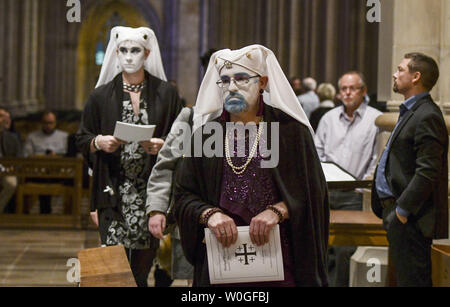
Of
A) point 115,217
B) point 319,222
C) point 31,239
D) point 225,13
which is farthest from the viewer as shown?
point 225,13

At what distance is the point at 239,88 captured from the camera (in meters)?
3.73

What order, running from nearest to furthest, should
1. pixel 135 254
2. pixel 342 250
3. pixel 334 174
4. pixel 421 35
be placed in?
1. pixel 135 254
2. pixel 334 174
3. pixel 421 35
4. pixel 342 250

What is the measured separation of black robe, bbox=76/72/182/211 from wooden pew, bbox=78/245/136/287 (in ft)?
4.80

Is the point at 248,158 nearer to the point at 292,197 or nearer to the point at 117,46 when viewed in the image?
the point at 292,197

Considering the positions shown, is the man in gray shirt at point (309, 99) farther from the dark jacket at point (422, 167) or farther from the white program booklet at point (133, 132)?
the white program booklet at point (133, 132)

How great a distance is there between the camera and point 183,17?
3372 cm

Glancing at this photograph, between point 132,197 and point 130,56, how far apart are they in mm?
788

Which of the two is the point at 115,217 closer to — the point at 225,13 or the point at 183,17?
the point at 225,13

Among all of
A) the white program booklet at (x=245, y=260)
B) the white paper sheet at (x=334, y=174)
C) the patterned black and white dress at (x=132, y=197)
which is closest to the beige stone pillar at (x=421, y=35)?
the white paper sheet at (x=334, y=174)

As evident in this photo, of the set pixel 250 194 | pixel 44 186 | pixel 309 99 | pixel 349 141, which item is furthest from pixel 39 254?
pixel 250 194

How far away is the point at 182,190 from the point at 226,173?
0.21 meters

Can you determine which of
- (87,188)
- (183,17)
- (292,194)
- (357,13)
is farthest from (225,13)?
(292,194)

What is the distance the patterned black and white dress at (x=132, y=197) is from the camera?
524cm

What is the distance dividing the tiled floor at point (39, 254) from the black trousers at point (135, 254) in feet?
7.74
